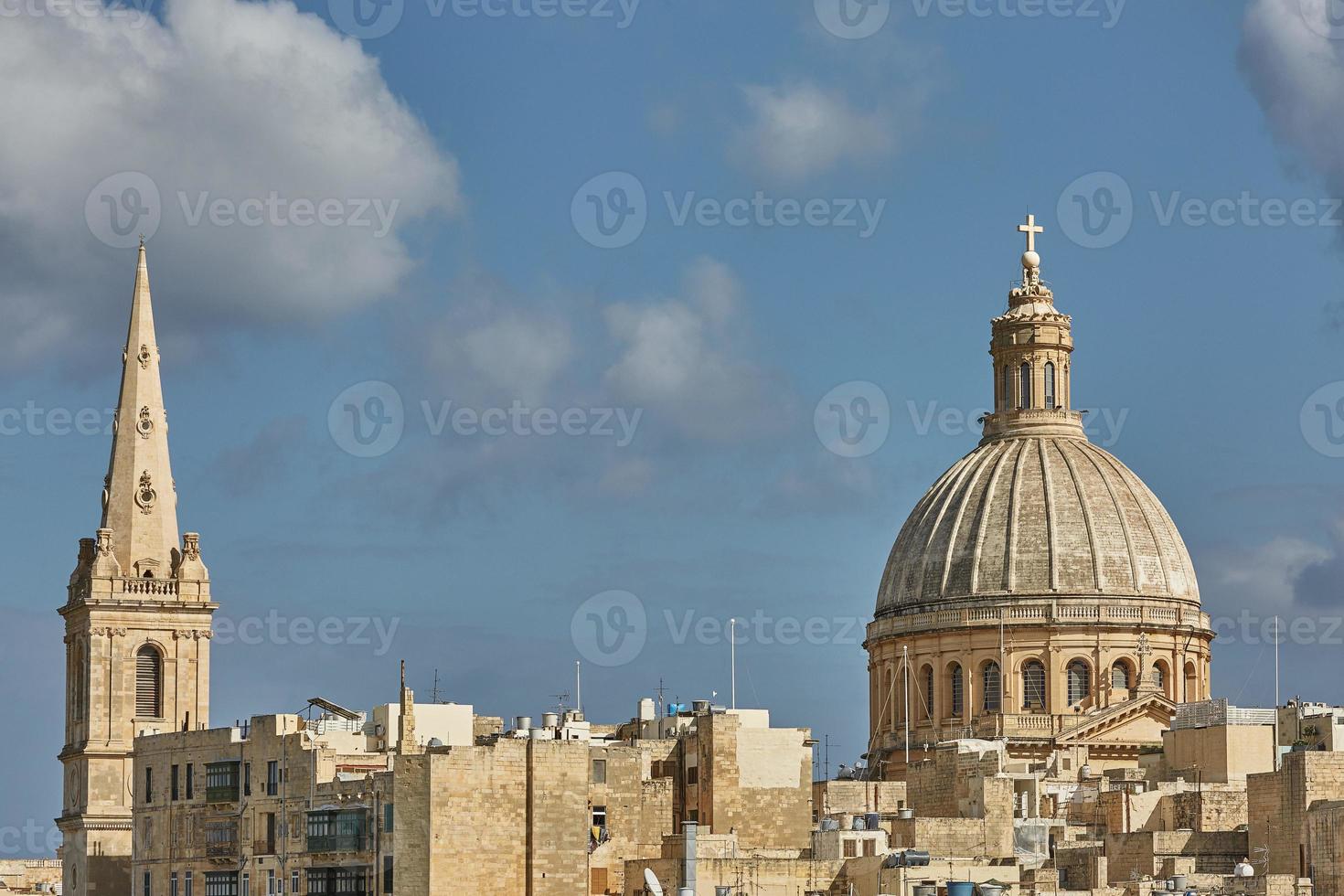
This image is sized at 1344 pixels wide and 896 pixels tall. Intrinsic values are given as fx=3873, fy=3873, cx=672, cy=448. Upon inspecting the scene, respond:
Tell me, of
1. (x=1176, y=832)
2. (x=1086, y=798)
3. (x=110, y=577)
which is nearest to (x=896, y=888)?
(x=1176, y=832)

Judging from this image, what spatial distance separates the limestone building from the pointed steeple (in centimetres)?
2110

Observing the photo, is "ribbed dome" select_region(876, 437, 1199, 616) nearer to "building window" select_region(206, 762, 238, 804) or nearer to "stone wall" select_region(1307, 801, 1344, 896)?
"building window" select_region(206, 762, 238, 804)

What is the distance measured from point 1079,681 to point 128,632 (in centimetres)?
2642

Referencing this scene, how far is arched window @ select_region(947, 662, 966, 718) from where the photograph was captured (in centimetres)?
10488

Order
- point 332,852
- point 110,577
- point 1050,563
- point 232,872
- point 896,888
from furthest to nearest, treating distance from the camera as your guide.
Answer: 1. point 1050,563
2. point 110,577
3. point 232,872
4. point 332,852
5. point 896,888

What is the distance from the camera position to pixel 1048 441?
10769 centimetres

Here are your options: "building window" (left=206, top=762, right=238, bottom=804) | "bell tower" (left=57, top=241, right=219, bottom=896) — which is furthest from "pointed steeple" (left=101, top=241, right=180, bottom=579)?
"building window" (left=206, top=762, right=238, bottom=804)

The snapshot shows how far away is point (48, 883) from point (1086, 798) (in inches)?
1380

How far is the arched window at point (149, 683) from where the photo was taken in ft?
307

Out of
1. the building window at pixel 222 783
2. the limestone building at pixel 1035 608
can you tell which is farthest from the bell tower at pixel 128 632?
the limestone building at pixel 1035 608

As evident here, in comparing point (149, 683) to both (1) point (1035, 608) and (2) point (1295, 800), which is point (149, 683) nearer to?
(1) point (1035, 608)

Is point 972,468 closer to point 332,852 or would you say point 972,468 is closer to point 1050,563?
point 1050,563

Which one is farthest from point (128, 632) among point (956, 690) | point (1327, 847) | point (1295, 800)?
point (1327, 847)

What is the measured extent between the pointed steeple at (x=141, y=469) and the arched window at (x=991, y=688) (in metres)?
23.0
